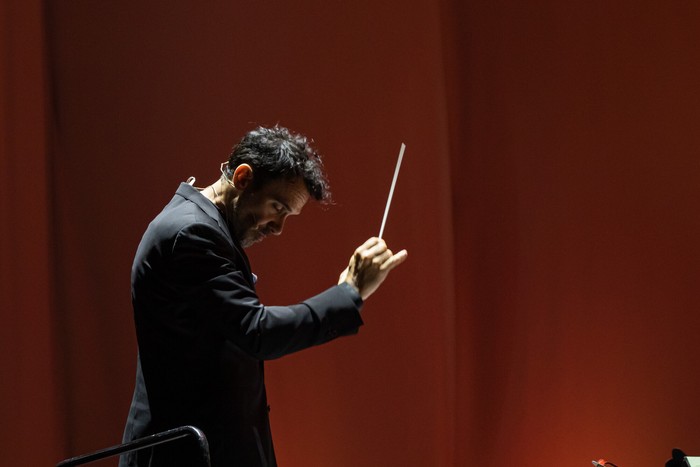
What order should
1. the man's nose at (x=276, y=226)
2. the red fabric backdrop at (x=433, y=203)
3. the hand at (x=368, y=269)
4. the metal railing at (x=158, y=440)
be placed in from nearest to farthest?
the metal railing at (x=158, y=440) → the hand at (x=368, y=269) → the man's nose at (x=276, y=226) → the red fabric backdrop at (x=433, y=203)

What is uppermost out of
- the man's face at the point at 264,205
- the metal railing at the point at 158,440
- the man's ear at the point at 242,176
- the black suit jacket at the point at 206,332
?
the man's ear at the point at 242,176

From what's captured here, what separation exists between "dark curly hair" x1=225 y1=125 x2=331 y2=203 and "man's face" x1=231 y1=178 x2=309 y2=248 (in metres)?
0.01

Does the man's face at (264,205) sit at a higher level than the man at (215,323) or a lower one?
higher

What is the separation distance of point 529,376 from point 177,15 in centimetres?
149

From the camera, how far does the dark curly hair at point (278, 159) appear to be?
1451 mm

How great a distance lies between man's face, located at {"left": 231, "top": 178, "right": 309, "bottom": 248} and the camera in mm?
1462

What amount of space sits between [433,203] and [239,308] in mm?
1245

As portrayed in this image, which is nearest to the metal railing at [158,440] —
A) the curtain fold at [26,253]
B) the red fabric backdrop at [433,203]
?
the curtain fold at [26,253]

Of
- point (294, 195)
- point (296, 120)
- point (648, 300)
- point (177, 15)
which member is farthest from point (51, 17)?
point (648, 300)

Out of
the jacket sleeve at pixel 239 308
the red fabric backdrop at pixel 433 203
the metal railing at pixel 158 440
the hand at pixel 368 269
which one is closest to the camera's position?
the metal railing at pixel 158 440

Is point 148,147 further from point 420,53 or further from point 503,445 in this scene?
point 503,445

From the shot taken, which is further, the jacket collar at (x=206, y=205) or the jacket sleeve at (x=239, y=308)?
the jacket collar at (x=206, y=205)

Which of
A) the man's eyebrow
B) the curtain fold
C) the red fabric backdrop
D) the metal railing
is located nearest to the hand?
the man's eyebrow

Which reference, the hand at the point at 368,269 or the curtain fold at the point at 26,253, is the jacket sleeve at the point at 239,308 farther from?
the curtain fold at the point at 26,253
